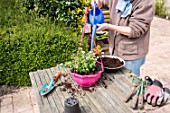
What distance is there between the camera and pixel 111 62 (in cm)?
172

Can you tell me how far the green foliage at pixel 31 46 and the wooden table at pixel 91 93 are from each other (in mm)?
1144

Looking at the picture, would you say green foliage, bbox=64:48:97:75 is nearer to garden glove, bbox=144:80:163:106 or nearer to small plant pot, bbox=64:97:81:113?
small plant pot, bbox=64:97:81:113

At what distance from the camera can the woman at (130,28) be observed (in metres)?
1.55

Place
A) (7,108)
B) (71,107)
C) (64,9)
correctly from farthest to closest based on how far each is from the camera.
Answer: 1. (64,9)
2. (7,108)
3. (71,107)

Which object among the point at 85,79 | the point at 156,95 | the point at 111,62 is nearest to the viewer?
the point at 156,95

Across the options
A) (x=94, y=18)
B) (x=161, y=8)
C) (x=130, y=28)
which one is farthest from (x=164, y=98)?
(x=161, y=8)

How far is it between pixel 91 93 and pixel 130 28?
0.59m

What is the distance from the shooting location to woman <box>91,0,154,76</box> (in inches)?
60.9

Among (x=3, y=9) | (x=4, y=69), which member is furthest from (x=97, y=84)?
(x=3, y=9)

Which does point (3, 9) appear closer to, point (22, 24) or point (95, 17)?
point (22, 24)

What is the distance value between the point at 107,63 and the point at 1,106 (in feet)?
5.80

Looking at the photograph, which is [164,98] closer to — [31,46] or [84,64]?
[84,64]

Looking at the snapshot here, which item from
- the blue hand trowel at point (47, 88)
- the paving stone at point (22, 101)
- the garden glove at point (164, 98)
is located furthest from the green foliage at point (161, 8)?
the blue hand trowel at point (47, 88)

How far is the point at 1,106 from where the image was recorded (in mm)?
2707
